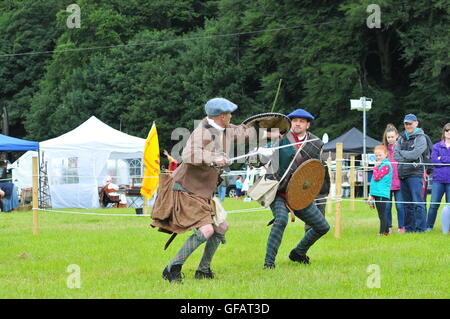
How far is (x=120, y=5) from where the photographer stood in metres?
44.9

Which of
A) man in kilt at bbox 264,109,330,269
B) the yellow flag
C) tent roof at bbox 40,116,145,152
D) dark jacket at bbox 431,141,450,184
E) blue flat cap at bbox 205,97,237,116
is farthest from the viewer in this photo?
tent roof at bbox 40,116,145,152

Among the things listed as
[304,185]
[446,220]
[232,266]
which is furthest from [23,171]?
[304,185]

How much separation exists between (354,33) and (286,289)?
2753 centimetres

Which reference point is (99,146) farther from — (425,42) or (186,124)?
(186,124)

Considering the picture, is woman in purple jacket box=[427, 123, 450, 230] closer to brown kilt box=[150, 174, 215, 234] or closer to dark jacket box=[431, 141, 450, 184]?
dark jacket box=[431, 141, 450, 184]

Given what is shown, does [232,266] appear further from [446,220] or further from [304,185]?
[446,220]

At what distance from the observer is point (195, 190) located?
6.40 meters

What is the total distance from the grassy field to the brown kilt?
0.51 m

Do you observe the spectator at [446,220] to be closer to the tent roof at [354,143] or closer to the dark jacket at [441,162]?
the dark jacket at [441,162]

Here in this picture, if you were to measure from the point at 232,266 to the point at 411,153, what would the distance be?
430 cm

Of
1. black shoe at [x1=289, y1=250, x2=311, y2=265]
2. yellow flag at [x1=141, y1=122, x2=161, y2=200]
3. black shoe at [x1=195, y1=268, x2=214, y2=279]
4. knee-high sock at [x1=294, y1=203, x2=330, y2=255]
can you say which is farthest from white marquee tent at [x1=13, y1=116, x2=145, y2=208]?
black shoe at [x1=195, y1=268, x2=214, y2=279]

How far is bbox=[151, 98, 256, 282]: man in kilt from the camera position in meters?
6.27

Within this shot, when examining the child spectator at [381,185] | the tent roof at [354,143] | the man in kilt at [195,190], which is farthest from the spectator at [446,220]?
the tent roof at [354,143]
